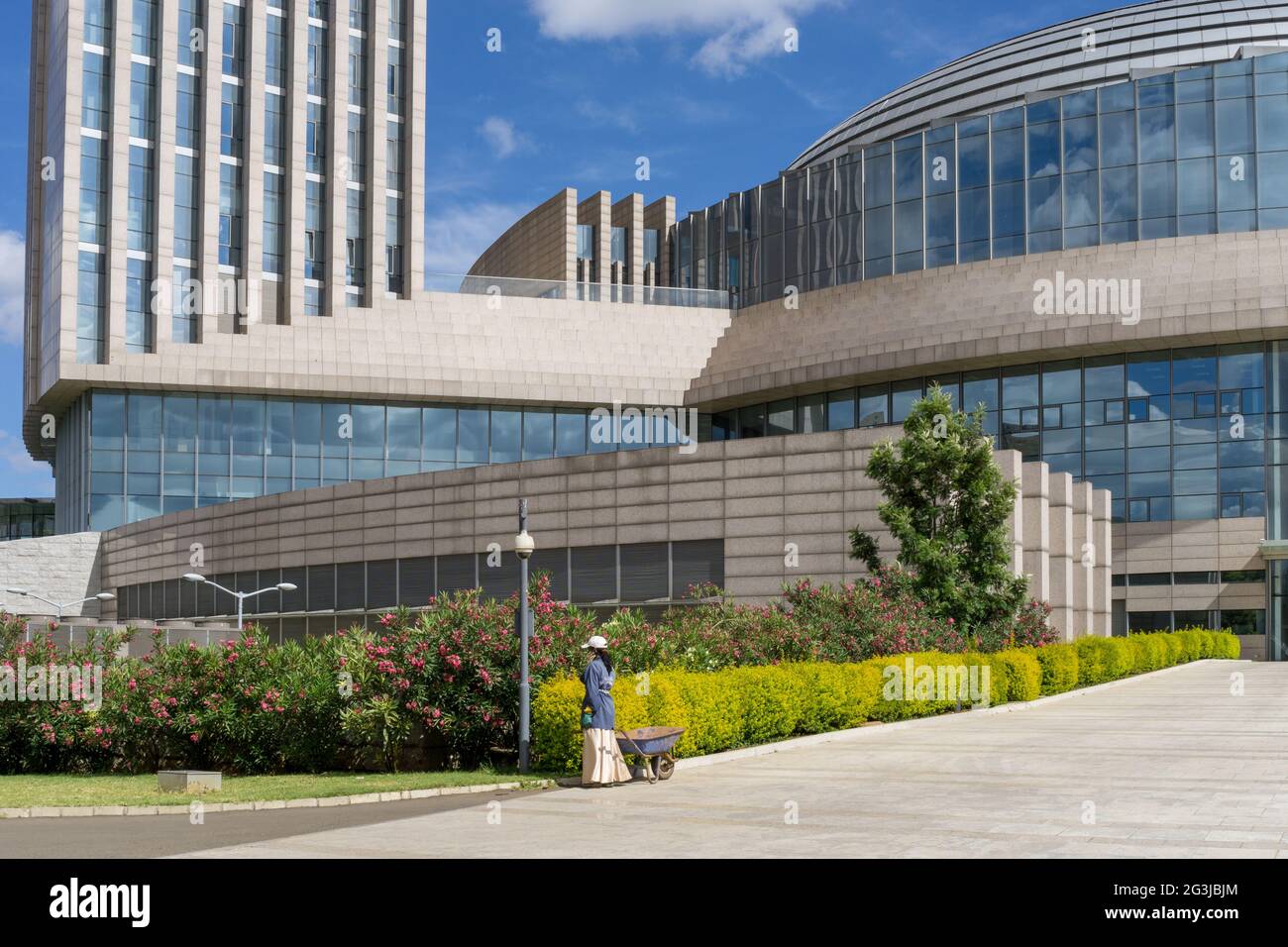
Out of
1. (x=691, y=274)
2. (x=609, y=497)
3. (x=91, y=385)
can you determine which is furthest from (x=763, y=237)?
(x=91, y=385)

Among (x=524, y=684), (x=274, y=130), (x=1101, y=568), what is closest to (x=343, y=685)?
(x=524, y=684)

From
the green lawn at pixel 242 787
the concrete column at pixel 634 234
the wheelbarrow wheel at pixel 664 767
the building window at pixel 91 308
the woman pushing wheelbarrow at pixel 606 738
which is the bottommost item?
the green lawn at pixel 242 787

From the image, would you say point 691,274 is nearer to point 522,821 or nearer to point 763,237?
point 763,237

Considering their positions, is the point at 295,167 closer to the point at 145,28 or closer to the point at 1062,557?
the point at 145,28

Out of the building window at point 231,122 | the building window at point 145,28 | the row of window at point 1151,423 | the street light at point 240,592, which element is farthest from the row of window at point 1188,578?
the building window at point 145,28

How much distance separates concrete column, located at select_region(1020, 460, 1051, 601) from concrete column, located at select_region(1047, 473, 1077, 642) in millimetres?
316

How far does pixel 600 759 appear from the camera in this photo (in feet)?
53.5

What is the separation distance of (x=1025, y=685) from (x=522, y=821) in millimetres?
16894

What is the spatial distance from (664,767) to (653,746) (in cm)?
66

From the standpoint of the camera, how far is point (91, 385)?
2254 inches

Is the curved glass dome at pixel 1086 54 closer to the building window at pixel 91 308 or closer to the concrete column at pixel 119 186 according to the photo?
the concrete column at pixel 119 186

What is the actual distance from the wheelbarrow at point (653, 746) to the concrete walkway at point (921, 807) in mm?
265

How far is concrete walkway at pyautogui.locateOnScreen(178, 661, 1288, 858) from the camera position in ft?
37.2

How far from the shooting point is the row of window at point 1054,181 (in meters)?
51.1
